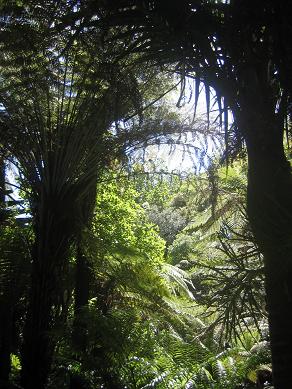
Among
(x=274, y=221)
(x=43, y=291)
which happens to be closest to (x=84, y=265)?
(x=43, y=291)

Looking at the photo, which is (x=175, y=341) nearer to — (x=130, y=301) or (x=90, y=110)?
(x=130, y=301)

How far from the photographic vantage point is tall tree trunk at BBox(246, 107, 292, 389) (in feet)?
6.58

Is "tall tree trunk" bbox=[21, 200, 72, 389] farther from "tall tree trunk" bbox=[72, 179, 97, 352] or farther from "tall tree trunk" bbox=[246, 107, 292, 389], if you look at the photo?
"tall tree trunk" bbox=[246, 107, 292, 389]

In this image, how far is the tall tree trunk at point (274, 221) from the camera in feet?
6.58

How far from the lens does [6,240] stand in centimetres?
502

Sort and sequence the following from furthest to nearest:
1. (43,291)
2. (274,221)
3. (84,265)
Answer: (84,265) → (43,291) → (274,221)

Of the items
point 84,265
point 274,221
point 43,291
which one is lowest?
point 43,291

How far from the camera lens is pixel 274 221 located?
2049mm

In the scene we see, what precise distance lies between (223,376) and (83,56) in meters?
3.31

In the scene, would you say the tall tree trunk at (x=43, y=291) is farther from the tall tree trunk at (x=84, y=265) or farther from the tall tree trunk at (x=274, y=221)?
the tall tree trunk at (x=274, y=221)

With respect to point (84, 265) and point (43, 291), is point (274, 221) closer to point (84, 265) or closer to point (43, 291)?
point (43, 291)

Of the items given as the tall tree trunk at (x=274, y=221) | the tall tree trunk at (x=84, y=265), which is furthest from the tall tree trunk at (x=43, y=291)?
the tall tree trunk at (x=274, y=221)

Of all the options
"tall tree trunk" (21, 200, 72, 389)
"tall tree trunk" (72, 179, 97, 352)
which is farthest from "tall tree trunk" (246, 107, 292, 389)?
"tall tree trunk" (72, 179, 97, 352)

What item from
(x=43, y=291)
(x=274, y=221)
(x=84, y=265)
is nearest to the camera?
(x=274, y=221)
